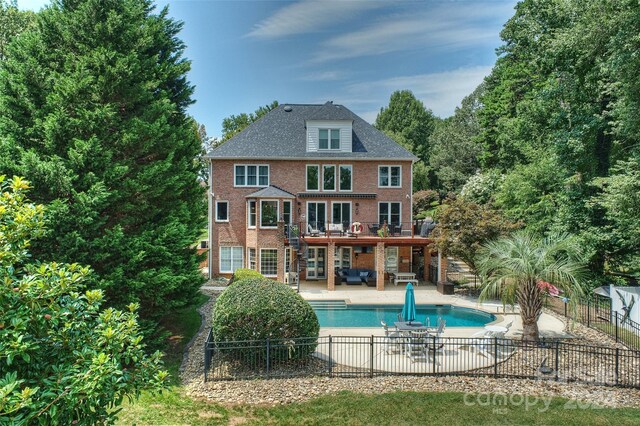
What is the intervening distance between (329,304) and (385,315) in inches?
132

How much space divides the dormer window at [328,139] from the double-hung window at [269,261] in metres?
8.76

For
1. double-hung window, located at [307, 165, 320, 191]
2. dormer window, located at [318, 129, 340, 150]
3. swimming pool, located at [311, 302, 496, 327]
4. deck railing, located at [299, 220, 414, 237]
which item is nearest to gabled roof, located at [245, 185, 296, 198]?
double-hung window, located at [307, 165, 320, 191]

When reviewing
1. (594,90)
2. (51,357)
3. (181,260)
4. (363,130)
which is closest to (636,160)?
(594,90)

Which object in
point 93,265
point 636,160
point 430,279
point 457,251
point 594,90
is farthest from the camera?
point 430,279

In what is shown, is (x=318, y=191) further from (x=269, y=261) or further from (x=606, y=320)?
(x=606, y=320)

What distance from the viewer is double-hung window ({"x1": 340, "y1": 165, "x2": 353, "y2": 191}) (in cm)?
2838

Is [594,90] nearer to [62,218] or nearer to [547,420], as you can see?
[547,420]

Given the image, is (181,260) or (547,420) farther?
(181,260)

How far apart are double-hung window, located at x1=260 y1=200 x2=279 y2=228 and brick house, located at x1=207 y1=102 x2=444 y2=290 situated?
2.70 ft

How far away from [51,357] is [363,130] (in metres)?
27.4

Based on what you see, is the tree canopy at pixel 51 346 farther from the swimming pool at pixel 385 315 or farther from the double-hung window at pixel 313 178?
the double-hung window at pixel 313 178

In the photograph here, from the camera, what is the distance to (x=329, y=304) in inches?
840

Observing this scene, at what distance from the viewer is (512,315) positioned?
1891cm

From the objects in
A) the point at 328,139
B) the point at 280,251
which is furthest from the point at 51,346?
the point at 328,139
